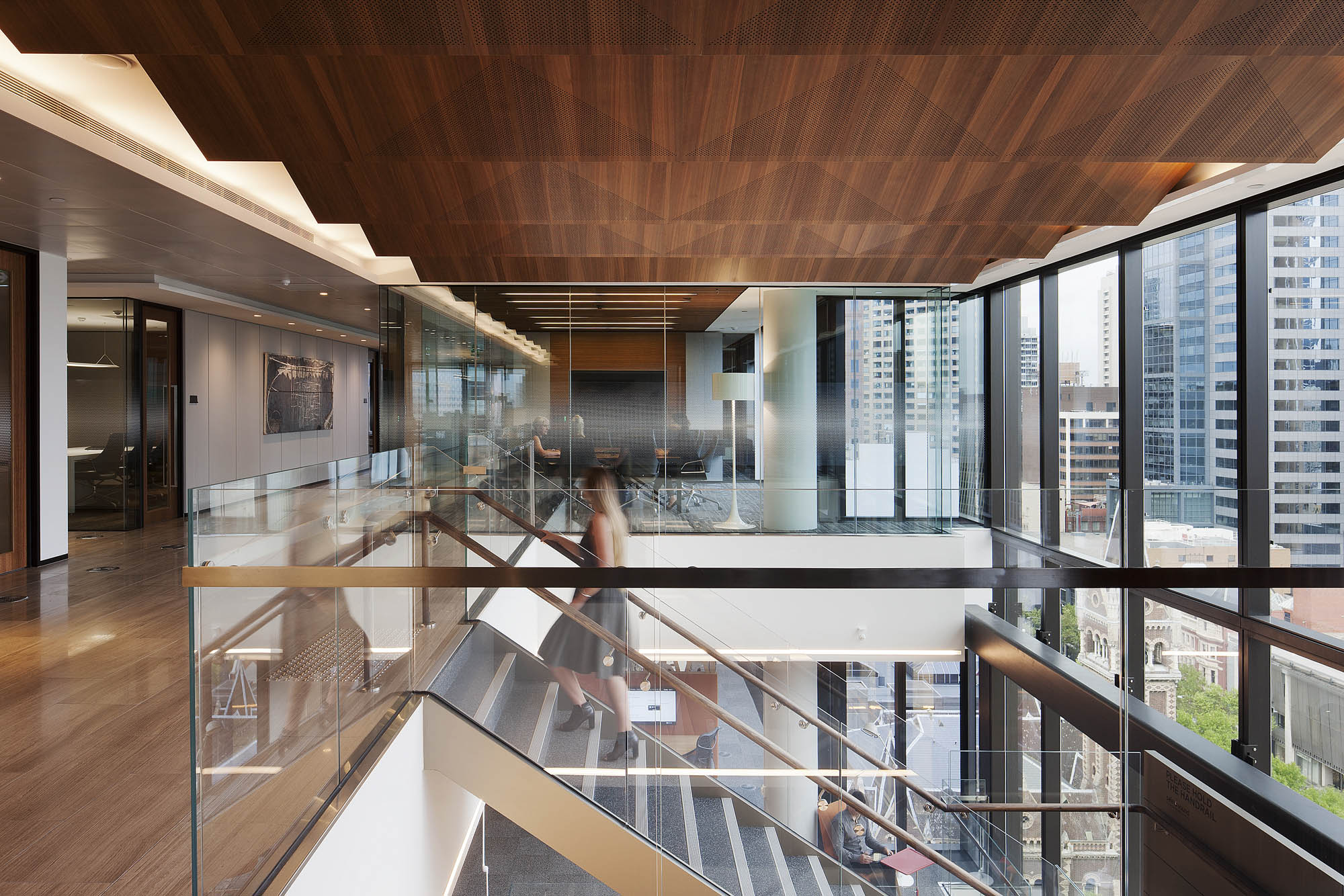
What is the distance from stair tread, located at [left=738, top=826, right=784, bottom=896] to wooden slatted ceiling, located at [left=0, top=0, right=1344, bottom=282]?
13.2 ft

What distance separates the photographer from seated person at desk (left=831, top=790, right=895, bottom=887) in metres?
4.88

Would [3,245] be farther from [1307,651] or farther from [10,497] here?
[1307,651]

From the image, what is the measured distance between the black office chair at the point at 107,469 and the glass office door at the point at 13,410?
2.81 meters

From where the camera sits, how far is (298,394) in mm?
13414

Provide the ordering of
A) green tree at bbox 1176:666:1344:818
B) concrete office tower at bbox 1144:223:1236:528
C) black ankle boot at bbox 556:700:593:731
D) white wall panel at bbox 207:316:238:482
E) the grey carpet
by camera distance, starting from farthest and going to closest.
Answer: white wall panel at bbox 207:316:238:482
concrete office tower at bbox 1144:223:1236:528
green tree at bbox 1176:666:1344:818
the grey carpet
black ankle boot at bbox 556:700:593:731

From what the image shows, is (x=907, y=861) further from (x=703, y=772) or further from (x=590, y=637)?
(x=590, y=637)

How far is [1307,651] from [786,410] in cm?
492

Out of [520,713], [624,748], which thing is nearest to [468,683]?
[520,713]

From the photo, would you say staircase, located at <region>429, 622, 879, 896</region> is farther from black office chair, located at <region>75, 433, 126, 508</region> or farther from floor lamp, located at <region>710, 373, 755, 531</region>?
black office chair, located at <region>75, 433, 126, 508</region>

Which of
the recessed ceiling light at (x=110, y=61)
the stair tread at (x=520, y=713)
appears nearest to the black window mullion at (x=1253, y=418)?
the stair tread at (x=520, y=713)

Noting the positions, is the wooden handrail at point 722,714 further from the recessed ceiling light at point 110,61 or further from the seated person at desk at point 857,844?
the recessed ceiling light at point 110,61

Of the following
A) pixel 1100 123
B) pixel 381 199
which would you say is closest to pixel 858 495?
pixel 1100 123

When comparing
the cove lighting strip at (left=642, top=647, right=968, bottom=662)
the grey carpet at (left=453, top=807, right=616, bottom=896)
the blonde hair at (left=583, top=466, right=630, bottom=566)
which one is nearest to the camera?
the blonde hair at (left=583, top=466, right=630, bottom=566)

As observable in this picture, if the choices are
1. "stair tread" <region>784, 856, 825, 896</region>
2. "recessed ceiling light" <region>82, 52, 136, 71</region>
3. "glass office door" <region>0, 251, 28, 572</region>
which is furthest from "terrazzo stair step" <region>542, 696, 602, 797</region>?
"glass office door" <region>0, 251, 28, 572</region>
